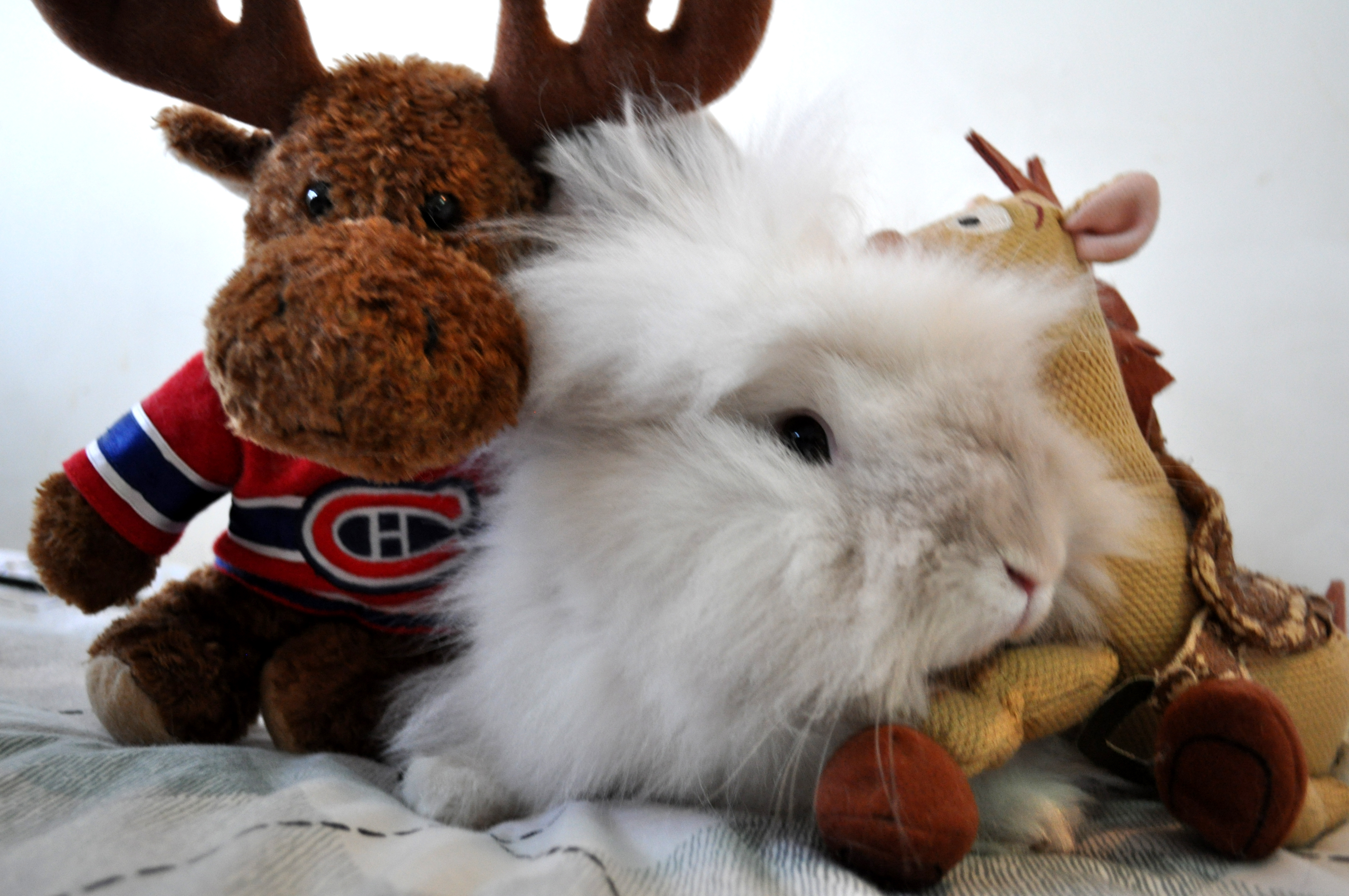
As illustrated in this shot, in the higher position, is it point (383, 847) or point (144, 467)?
point (144, 467)

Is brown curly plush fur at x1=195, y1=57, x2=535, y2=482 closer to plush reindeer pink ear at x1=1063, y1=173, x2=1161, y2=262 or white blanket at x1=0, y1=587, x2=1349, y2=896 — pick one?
white blanket at x1=0, y1=587, x2=1349, y2=896

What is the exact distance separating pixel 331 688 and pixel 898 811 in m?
0.43

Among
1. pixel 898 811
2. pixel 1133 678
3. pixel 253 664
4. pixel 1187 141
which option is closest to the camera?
pixel 898 811

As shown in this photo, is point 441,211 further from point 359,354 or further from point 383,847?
point 383,847

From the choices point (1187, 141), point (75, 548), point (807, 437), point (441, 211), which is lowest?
point (75, 548)

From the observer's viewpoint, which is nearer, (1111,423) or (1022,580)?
(1022,580)

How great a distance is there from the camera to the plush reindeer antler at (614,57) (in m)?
0.59

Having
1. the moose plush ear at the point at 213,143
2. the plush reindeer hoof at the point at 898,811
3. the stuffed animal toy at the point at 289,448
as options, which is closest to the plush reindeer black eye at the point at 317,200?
the stuffed animal toy at the point at 289,448

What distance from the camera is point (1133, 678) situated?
552mm

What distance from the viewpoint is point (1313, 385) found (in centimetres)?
112

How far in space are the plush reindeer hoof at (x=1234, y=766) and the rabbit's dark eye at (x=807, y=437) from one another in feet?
0.84

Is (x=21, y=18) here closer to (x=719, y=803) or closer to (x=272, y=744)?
(x=272, y=744)

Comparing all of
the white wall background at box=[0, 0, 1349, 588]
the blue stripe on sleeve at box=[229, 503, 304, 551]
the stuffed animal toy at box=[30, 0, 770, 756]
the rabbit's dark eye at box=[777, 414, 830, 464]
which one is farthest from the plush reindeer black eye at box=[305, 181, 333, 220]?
the white wall background at box=[0, 0, 1349, 588]

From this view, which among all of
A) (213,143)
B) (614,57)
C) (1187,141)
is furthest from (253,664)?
(1187,141)
